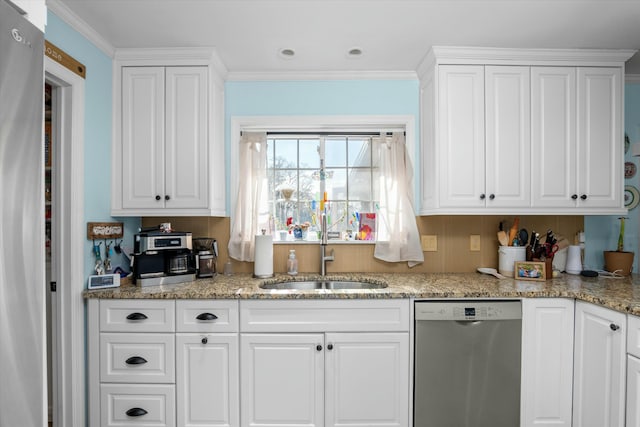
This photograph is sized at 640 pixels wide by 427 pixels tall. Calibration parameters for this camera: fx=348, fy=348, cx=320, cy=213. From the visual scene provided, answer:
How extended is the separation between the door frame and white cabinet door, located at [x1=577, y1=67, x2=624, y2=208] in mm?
3151

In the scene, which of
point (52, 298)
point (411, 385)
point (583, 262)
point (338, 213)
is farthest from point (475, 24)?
point (52, 298)

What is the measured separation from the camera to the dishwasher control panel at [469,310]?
1.98 m

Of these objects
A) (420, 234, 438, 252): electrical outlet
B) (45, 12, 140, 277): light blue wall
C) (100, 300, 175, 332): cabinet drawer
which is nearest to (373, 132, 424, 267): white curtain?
(420, 234, 438, 252): electrical outlet

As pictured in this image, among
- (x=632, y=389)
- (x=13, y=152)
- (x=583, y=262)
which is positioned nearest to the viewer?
(x=13, y=152)

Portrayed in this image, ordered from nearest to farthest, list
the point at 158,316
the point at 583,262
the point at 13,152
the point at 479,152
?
1. the point at 13,152
2. the point at 158,316
3. the point at 479,152
4. the point at 583,262

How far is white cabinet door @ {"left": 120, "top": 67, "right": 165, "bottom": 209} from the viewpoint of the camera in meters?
2.33

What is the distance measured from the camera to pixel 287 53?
2.34 m

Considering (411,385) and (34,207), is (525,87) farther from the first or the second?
(34,207)

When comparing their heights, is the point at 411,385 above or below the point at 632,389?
below

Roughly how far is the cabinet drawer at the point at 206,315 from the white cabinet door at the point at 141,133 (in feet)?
2.59

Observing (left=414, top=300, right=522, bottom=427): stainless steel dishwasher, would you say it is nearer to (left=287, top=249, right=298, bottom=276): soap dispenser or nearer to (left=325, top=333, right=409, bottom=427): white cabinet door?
(left=325, top=333, right=409, bottom=427): white cabinet door

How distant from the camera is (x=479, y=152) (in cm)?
232

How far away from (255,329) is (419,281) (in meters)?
1.10

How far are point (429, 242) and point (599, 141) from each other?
50.8 inches
